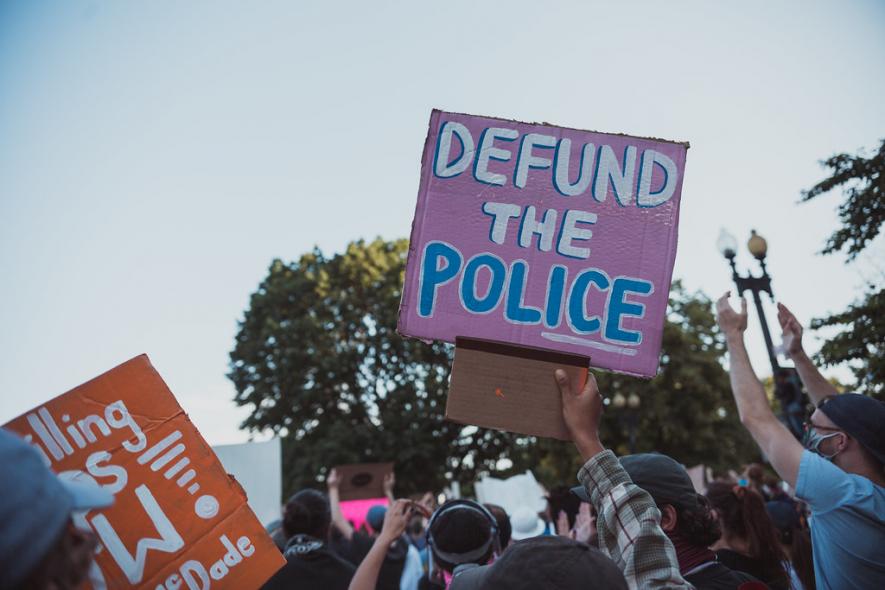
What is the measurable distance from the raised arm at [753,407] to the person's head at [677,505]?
0.32m

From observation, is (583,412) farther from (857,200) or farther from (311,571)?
(857,200)

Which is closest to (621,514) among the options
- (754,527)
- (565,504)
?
(754,527)

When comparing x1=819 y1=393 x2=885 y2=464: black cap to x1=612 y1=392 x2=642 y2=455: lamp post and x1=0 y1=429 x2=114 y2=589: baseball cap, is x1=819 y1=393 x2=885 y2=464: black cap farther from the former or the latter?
x1=612 y1=392 x2=642 y2=455: lamp post

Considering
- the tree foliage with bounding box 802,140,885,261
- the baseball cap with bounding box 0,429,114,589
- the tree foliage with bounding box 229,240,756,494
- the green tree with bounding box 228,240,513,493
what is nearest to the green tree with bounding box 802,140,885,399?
the tree foliage with bounding box 802,140,885,261

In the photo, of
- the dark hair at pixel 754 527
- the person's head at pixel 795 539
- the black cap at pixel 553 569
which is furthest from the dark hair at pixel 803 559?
the black cap at pixel 553 569

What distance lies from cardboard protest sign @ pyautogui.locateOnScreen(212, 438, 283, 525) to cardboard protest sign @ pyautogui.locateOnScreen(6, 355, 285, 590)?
4.83m

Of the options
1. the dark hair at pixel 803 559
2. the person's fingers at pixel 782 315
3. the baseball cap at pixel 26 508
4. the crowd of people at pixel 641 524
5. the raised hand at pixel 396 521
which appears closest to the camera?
the baseball cap at pixel 26 508

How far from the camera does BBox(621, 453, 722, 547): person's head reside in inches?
85.6

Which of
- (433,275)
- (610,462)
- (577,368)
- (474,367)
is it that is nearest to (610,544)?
(610,462)

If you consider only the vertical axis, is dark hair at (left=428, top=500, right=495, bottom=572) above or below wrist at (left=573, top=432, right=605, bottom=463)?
below

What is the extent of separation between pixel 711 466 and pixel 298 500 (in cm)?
2212

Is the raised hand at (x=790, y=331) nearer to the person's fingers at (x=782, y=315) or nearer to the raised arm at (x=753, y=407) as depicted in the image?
the person's fingers at (x=782, y=315)

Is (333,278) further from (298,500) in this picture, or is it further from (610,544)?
(610,544)

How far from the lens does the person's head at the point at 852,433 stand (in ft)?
7.07
